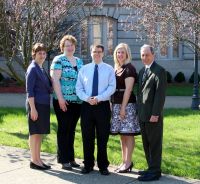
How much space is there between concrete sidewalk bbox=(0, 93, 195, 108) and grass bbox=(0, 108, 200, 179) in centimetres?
299

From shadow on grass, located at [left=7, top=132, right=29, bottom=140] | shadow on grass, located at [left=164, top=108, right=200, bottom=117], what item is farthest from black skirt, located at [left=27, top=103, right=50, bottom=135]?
shadow on grass, located at [left=164, top=108, right=200, bottom=117]

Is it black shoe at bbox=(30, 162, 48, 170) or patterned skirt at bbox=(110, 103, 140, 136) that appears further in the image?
black shoe at bbox=(30, 162, 48, 170)

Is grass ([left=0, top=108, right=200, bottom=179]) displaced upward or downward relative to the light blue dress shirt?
downward

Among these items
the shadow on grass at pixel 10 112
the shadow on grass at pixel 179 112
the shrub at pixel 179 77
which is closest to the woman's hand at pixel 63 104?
the shadow on grass at pixel 10 112

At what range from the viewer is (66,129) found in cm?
801

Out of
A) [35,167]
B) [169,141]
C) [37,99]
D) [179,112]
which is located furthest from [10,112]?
[37,99]

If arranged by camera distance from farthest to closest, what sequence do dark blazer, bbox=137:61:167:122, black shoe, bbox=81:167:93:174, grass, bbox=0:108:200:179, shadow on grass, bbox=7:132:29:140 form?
shadow on grass, bbox=7:132:29:140
grass, bbox=0:108:200:179
black shoe, bbox=81:167:93:174
dark blazer, bbox=137:61:167:122

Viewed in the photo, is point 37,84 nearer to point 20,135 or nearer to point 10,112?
point 20,135

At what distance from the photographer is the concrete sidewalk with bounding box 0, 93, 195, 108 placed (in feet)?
57.4

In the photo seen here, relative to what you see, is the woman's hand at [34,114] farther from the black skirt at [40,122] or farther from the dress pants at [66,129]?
the dress pants at [66,129]

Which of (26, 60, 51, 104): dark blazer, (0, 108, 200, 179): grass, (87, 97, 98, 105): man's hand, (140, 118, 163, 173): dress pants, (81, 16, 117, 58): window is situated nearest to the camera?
(140, 118, 163, 173): dress pants

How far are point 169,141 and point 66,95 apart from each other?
2961 mm

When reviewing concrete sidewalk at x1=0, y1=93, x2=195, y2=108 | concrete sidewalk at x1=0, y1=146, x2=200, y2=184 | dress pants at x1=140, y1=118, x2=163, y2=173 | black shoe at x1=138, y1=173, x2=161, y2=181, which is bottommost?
concrete sidewalk at x1=0, y1=146, x2=200, y2=184

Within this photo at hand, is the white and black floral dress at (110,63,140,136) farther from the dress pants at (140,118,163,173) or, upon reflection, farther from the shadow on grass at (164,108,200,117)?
the shadow on grass at (164,108,200,117)
